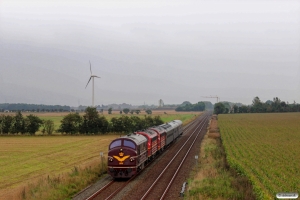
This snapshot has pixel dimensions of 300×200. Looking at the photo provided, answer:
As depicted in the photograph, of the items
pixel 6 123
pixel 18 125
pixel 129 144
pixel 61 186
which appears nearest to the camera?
pixel 61 186

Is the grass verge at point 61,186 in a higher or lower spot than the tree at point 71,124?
lower

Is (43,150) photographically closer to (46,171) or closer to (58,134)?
(46,171)

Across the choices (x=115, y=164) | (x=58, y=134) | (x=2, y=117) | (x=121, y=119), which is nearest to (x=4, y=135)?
(x=2, y=117)

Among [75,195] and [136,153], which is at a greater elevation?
[136,153]

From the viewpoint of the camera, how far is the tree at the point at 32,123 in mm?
82438

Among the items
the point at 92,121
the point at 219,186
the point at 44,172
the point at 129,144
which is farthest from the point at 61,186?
the point at 92,121

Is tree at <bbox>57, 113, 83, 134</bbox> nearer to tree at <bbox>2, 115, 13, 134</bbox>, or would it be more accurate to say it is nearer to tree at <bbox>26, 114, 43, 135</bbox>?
tree at <bbox>26, 114, 43, 135</bbox>

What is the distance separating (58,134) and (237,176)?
65.6 m

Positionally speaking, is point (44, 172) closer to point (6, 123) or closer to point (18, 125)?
point (18, 125)

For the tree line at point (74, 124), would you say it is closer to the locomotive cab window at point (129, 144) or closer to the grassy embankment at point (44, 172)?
the grassy embankment at point (44, 172)

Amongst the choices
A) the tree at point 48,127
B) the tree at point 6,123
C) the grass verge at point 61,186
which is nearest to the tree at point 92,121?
the tree at point 48,127

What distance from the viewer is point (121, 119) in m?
83.3

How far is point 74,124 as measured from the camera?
8356 centimetres

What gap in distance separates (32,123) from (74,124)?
33.0ft
